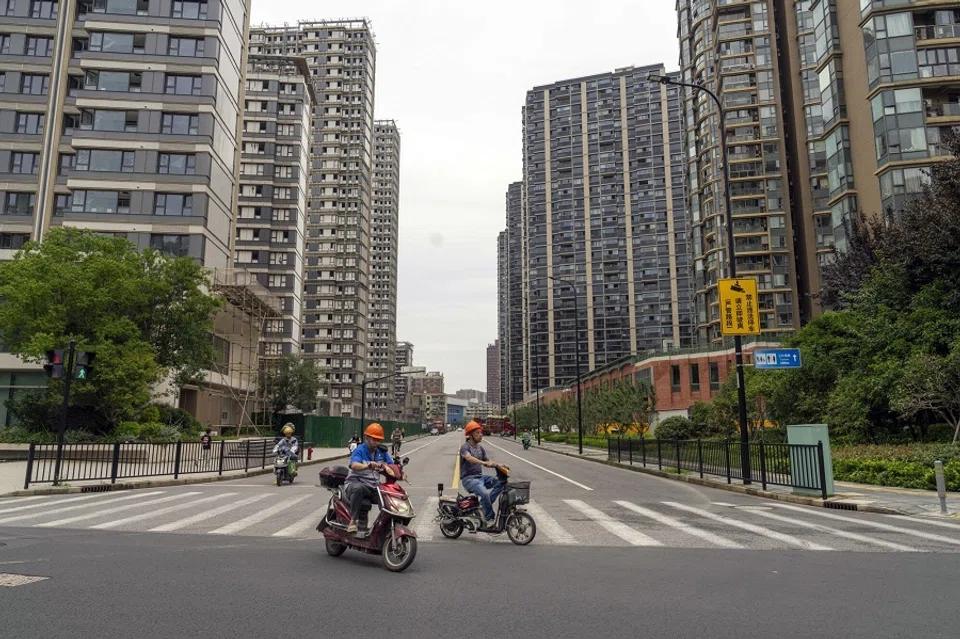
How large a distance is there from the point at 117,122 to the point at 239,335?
1815cm

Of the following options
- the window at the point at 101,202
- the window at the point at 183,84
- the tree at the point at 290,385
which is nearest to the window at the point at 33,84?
the window at the point at 183,84

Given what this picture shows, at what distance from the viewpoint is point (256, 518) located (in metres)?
11.9

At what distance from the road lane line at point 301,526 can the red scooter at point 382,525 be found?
161 cm

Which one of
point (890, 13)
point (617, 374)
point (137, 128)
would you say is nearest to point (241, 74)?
point (137, 128)

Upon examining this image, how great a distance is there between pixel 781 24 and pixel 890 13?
42522mm

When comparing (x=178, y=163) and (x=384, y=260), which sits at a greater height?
(x=384, y=260)

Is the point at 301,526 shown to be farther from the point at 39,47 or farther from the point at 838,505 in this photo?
the point at 39,47

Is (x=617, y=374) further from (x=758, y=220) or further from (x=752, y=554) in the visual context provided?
(x=752, y=554)

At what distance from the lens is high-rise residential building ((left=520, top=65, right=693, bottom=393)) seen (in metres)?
142

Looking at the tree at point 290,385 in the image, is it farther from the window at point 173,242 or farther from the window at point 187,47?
the window at point 187,47

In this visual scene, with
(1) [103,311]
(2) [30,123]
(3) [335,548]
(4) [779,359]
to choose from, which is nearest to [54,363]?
(3) [335,548]

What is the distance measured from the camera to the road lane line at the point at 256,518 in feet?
33.6

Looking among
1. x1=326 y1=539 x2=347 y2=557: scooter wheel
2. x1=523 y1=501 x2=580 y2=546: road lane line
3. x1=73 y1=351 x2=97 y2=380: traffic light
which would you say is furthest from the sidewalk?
x1=73 y1=351 x2=97 y2=380: traffic light

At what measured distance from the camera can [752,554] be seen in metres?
8.43
